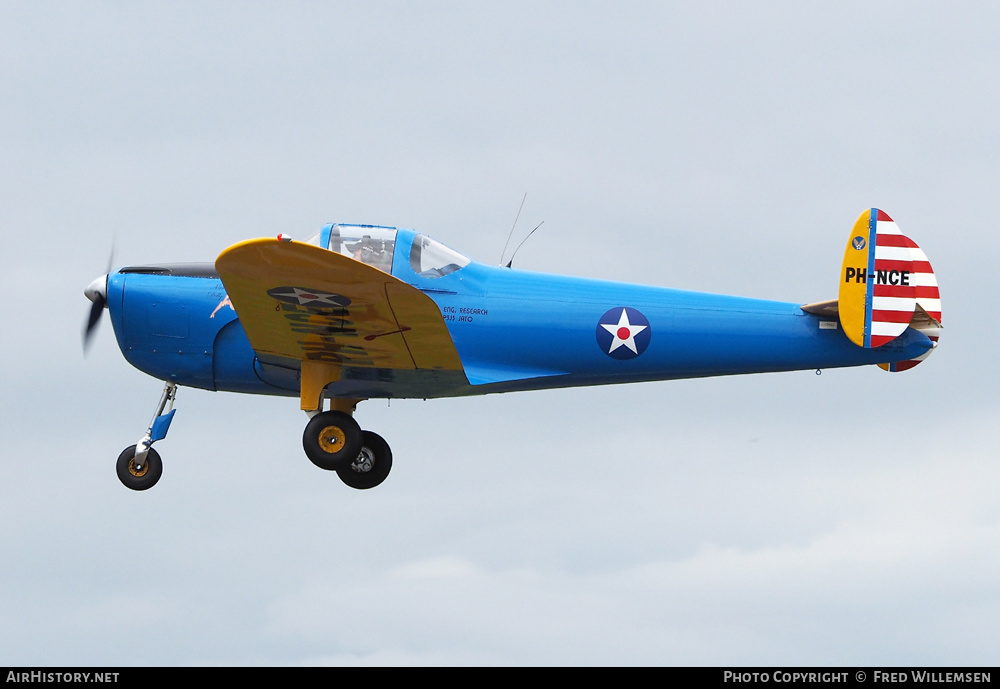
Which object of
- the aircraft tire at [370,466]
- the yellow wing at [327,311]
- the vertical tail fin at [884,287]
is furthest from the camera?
the aircraft tire at [370,466]

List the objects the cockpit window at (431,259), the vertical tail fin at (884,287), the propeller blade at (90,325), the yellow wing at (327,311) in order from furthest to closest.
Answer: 1. the propeller blade at (90,325)
2. the vertical tail fin at (884,287)
3. the cockpit window at (431,259)
4. the yellow wing at (327,311)

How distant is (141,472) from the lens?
48.4 ft

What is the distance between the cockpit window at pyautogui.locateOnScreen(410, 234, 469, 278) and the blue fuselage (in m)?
0.06

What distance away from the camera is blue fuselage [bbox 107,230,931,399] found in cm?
1408

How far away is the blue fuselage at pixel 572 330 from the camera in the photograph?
14078mm

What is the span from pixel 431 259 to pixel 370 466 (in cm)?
262

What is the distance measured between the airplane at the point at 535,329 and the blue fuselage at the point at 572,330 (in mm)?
13

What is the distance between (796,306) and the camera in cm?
1429

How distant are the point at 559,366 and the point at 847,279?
301 cm

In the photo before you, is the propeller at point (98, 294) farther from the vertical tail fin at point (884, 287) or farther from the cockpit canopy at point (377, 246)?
the vertical tail fin at point (884, 287)

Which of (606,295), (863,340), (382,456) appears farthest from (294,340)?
(863,340)

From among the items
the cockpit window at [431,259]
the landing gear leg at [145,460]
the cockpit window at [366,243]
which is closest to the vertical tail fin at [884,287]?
the cockpit window at [431,259]

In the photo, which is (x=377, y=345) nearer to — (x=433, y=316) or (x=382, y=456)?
(x=433, y=316)

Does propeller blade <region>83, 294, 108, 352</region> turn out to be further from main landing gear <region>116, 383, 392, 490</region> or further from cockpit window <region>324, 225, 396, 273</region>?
cockpit window <region>324, 225, 396, 273</region>
